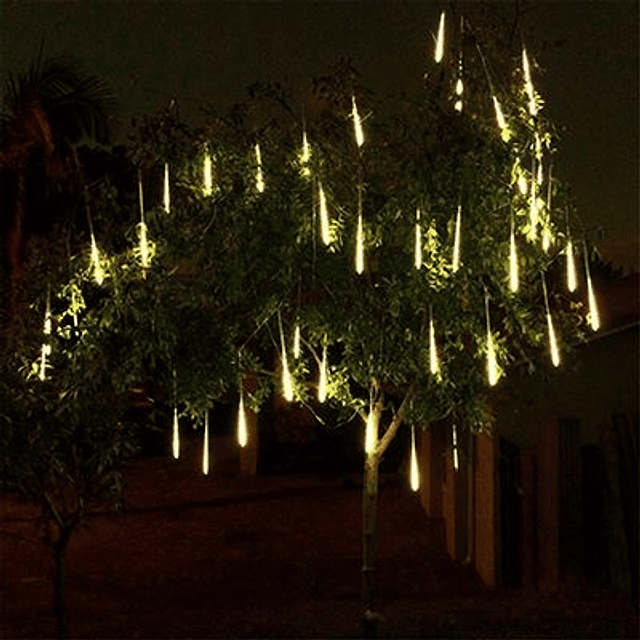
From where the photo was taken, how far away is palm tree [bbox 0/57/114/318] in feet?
68.3

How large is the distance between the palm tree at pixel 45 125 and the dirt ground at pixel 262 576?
16.5 feet

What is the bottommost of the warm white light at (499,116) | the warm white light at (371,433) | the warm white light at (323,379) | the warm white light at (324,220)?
the warm white light at (371,433)

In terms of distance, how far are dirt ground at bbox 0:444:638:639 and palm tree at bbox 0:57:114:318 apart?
5.04m

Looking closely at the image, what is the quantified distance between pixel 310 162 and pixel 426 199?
814 mm

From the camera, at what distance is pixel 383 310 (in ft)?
28.2

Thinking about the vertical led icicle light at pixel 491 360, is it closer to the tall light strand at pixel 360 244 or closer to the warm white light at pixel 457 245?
the warm white light at pixel 457 245

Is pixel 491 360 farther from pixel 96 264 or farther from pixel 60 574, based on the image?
pixel 60 574

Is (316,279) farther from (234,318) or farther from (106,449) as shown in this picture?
(106,449)

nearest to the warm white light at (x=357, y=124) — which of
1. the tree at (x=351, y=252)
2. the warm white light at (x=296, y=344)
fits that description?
the tree at (x=351, y=252)

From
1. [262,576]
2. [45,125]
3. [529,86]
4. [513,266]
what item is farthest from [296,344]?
[45,125]

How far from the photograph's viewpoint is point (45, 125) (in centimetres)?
2078

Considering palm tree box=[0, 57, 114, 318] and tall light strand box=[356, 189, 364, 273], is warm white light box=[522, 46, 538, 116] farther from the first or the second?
palm tree box=[0, 57, 114, 318]

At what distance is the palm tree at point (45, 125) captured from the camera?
20812 millimetres

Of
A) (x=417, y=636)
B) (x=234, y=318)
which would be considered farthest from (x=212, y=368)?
(x=417, y=636)
